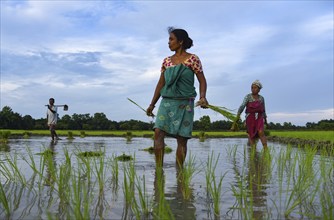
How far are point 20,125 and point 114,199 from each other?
96.1 feet

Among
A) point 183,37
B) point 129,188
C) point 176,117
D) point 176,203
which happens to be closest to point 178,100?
point 176,117

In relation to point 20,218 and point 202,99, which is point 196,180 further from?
point 20,218

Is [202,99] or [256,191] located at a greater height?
[202,99]

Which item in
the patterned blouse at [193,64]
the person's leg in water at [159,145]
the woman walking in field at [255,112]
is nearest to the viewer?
the person's leg in water at [159,145]

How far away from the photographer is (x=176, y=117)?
436cm

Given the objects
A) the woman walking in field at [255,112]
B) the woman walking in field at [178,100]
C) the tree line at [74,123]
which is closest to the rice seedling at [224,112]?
the woman walking in field at [178,100]

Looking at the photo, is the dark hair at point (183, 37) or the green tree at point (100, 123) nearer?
the dark hair at point (183, 37)

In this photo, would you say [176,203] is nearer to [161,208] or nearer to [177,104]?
[161,208]

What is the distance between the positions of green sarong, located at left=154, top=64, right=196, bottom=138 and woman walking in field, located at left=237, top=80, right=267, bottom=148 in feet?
12.6

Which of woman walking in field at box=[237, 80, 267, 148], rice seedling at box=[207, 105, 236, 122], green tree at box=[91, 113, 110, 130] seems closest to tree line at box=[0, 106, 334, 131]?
green tree at box=[91, 113, 110, 130]

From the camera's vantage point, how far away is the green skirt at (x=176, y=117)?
14.3 feet

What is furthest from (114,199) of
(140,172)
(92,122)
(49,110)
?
(92,122)

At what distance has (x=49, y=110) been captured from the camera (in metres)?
14.0

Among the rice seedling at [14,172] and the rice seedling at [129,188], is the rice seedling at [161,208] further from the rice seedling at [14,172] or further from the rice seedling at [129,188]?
the rice seedling at [14,172]
